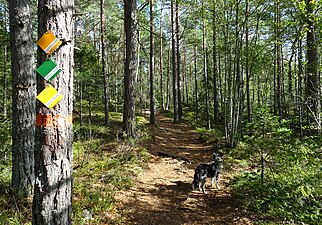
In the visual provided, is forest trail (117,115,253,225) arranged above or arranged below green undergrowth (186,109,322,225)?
below

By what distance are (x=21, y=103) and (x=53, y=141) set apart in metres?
2.84

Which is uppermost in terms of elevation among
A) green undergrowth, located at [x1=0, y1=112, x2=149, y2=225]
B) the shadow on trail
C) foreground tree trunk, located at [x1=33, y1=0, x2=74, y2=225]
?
foreground tree trunk, located at [x1=33, y1=0, x2=74, y2=225]

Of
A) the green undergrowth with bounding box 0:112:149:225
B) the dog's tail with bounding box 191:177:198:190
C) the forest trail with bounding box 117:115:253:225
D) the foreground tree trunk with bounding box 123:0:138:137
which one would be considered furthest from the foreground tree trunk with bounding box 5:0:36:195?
the foreground tree trunk with bounding box 123:0:138:137

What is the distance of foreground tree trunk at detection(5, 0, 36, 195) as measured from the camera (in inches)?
175

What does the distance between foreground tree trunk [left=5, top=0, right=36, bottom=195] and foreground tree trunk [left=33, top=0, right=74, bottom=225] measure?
257 cm

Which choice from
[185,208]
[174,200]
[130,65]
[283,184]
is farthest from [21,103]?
[283,184]

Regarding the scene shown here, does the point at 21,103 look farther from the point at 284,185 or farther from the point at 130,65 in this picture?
the point at 284,185

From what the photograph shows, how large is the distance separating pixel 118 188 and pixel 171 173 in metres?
2.14

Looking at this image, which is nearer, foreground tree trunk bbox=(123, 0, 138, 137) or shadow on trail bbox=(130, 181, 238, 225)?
shadow on trail bbox=(130, 181, 238, 225)

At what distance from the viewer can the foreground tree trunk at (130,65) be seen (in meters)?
8.71

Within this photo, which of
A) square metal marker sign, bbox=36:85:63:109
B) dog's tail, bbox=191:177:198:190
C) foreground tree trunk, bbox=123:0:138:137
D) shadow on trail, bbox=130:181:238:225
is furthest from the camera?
foreground tree trunk, bbox=123:0:138:137

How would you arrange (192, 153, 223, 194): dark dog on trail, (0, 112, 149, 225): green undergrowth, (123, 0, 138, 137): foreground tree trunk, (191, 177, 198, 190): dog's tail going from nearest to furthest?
(0, 112, 149, 225): green undergrowth → (192, 153, 223, 194): dark dog on trail → (191, 177, 198, 190): dog's tail → (123, 0, 138, 137): foreground tree trunk

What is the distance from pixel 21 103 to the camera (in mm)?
4480

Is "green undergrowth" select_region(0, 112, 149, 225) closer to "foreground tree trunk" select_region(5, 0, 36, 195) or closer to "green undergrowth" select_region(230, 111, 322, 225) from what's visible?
"foreground tree trunk" select_region(5, 0, 36, 195)
